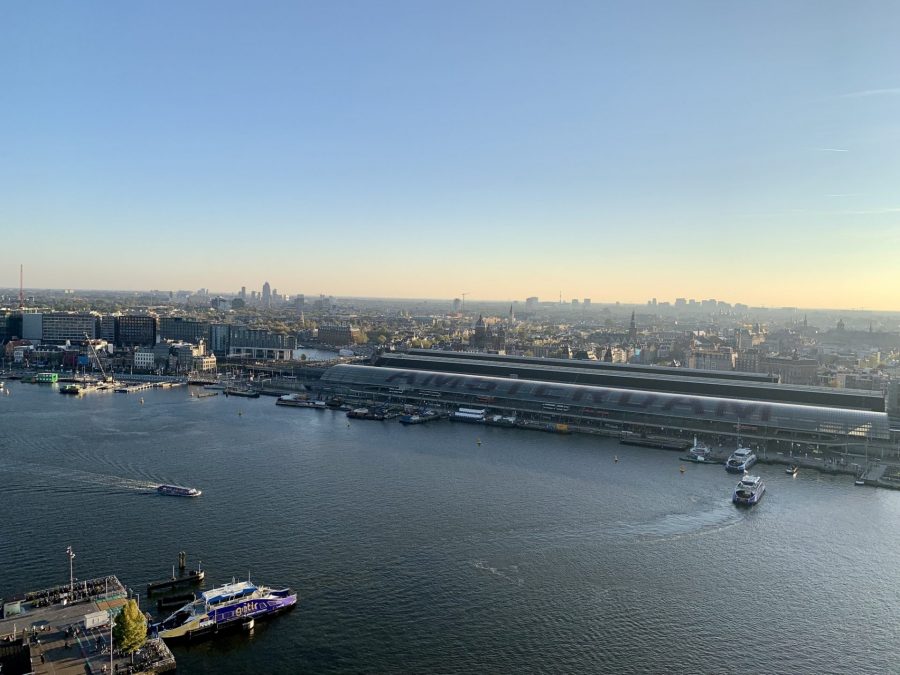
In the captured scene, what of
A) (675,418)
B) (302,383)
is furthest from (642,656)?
(302,383)

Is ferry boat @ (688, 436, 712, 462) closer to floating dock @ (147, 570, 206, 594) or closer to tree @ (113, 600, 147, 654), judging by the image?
floating dock @ (147, 570, 206, 594)

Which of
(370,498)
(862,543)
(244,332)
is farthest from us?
(244,332)

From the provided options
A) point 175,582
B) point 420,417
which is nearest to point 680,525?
point 175,582

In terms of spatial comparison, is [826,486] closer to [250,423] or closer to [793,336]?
[250,423]

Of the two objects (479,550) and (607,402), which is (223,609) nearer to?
(479,550)

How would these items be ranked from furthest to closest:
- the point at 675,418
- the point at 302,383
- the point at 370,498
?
the point at 302,383 < the point at 675,418 < the point at 370,498
